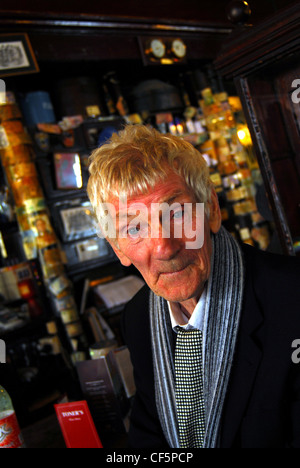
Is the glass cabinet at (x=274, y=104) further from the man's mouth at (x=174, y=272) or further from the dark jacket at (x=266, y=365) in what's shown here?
the man's mouth at (x=174, y=272)

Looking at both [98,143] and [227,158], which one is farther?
[227,158]

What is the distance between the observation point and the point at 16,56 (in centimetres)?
313

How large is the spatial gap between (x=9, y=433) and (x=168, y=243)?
741 mm

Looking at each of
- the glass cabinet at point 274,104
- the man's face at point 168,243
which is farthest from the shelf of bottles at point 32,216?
the man's face at point 168,243

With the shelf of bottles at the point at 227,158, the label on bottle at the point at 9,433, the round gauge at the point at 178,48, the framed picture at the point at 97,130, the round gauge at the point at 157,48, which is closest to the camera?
the label on bottle at the point at 9,433

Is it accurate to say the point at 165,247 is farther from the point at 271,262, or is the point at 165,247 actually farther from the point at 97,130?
the point at 97,130

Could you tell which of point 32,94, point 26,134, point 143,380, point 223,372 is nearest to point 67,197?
point 26,134

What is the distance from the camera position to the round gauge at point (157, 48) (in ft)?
13.3

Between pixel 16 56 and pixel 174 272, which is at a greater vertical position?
pixel 16 56

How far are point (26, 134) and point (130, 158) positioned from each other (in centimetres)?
237

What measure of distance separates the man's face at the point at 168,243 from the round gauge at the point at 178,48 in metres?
3.56

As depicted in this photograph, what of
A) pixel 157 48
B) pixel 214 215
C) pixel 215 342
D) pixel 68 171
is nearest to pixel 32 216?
pixel 68 171

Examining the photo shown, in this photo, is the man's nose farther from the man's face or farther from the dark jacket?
the dark jacket
